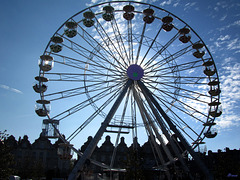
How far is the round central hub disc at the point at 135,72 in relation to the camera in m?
23.9

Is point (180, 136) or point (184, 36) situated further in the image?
point (184, 36)

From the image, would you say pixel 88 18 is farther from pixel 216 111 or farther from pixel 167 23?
pixel 216 111

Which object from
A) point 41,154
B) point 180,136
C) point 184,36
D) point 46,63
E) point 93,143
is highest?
point 184,36

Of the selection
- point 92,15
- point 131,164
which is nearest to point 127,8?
point 92,15

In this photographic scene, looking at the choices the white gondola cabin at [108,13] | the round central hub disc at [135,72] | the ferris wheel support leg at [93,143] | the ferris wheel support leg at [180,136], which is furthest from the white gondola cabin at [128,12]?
the ferris wheel support leg at [180,136]

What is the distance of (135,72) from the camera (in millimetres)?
24094

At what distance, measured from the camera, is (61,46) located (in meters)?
23.6

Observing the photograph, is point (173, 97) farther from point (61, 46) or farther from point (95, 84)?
point (61, 46)

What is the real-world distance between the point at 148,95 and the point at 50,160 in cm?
3308

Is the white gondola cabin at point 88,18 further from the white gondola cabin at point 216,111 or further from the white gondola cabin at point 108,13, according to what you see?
the white gondola cabin at point 216,111

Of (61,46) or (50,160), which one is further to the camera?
(50,160)

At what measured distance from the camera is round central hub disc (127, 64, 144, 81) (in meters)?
23.9

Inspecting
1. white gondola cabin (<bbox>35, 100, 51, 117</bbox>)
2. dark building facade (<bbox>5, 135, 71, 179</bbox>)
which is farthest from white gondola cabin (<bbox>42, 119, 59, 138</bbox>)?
dark building facade (<bbox>5, 135, 71, 179</bbox>)

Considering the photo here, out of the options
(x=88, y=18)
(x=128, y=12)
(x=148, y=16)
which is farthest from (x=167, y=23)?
(x=88, y=18)
